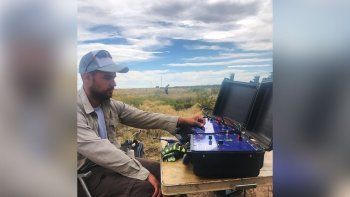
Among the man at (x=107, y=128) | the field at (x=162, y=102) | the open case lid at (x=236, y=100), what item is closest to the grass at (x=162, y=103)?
the field at (x=162, y=102)

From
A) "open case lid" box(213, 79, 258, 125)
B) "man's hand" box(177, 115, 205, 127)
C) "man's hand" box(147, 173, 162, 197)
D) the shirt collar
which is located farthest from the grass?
"man's hand" box(147, 173, 162, 197)

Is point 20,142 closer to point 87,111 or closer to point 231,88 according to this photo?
point 87,111

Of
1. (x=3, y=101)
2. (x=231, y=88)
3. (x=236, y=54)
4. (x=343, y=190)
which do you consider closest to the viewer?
(x=343, y=190)

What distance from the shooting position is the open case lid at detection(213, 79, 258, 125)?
7.59ft

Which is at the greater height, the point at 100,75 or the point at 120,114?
the point at 100,75

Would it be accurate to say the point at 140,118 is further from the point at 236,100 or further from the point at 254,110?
the point at 254,110

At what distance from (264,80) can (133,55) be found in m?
2.01

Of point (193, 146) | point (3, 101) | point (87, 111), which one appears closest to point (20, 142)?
point (3, 101)

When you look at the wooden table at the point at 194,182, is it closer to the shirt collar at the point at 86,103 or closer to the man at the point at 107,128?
the man at the point at 107,128

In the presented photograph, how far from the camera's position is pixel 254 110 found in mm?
2230

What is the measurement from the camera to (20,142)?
109 centimetres

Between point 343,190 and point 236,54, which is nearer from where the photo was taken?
point 343,190

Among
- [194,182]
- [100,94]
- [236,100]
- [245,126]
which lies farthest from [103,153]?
[236,100]

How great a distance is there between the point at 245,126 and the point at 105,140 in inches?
33.8
